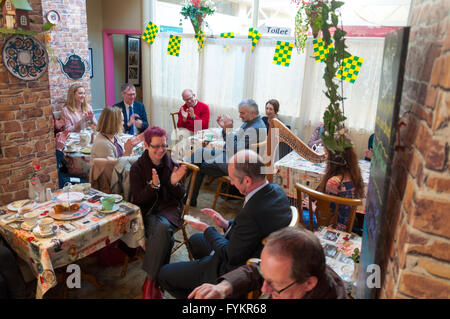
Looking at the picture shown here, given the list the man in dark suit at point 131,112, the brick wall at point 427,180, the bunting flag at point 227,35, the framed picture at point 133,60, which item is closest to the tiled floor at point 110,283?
the brick wall at point 427,180

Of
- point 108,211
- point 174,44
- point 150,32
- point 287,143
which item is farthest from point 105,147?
point 150,32

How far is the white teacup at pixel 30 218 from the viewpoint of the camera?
2.27 meters

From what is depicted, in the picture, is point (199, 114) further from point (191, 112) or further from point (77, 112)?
point (77, 112)

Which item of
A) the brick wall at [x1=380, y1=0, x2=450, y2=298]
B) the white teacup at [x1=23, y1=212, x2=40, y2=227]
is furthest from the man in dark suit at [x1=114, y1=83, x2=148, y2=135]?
the brick wall at [x1=380, y1=0, x2=450, y2=298]

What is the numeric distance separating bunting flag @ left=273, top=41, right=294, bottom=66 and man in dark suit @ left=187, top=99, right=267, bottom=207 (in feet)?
3.50

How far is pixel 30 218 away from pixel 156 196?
914mm

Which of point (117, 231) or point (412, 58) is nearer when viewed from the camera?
point (412, 58)

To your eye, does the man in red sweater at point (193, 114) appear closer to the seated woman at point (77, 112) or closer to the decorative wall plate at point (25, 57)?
the seated woman at point (77, 112)

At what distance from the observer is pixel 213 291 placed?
1499mm

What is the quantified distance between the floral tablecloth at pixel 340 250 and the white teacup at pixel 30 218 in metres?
1.95

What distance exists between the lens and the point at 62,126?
14.9 ft
